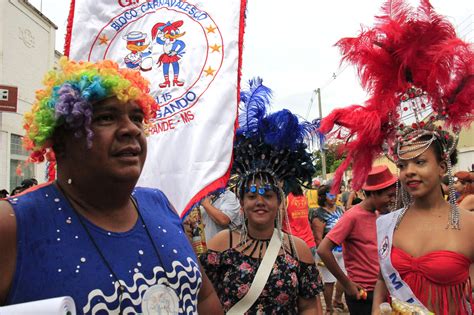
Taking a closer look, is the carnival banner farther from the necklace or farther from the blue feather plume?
the necklace

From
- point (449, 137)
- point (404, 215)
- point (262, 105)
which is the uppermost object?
point (262, 105)

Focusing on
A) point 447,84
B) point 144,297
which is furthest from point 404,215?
point 144,297

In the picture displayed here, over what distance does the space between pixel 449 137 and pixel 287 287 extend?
4.21 ft

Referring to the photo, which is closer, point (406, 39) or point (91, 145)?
point (91, 145)

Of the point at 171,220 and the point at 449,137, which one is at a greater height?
the point at 449,137

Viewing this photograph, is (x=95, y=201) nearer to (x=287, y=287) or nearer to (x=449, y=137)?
(x=287, y=287)

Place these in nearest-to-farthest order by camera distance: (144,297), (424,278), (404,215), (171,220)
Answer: (144,297) → (171,220) → (424,278) → (404,215)

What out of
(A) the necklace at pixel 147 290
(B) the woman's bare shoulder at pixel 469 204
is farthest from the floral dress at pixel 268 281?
(B) the woman's bare shoulder at pixel 469 204

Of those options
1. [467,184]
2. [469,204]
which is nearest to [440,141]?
[469,204]

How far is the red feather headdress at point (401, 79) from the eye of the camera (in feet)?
8.64

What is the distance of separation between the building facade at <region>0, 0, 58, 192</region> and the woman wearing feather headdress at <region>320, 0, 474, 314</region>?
12340 mm

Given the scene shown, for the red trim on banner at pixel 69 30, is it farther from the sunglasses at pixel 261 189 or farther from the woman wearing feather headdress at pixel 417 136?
the woman wearing feather headdress at pixel 417 136

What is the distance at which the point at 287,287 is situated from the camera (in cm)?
248

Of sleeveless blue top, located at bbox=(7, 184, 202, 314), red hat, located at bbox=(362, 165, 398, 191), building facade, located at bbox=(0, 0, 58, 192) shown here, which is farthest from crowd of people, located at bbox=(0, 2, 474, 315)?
building facade, located at bbox=(0, 0, 58, 192)
